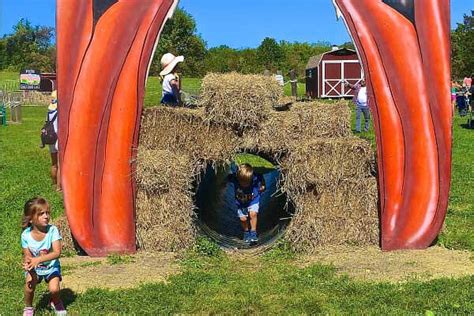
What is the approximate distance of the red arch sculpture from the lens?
7449 millimetres

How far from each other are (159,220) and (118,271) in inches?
39.4

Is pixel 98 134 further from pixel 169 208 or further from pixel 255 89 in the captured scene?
pixel 255 89

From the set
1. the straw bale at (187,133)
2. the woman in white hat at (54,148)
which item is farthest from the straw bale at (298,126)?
the woman in white hat at (54,148)

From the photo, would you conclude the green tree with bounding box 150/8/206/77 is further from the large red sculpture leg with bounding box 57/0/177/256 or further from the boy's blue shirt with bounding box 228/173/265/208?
the large red sculpture leg with bounding box 57/0/177/256

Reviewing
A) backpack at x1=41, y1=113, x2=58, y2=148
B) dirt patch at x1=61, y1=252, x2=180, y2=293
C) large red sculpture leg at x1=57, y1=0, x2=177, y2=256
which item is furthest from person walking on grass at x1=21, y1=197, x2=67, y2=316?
backpack at x1=41, y1=113, x2=58, y2=148

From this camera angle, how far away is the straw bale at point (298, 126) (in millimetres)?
7910

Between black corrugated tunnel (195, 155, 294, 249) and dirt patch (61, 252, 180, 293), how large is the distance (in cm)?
140

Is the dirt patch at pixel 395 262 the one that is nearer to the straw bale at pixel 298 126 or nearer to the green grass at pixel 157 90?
the straw bale at pixel 298 126

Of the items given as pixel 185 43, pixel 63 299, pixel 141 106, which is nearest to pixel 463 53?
pixel 185 43

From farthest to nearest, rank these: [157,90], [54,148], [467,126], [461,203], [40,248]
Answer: [157,90] < [467,126] < [54,148] < [461,203] < [40,248]

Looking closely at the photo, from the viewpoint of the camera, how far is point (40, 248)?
536cm

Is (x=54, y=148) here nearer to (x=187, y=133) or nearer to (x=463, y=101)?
(x=187, y=133)

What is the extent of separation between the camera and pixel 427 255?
7457 mm

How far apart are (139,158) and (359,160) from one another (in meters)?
2.77
